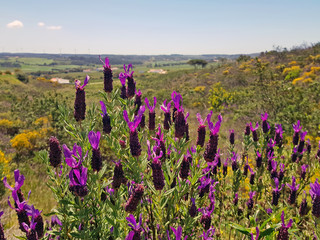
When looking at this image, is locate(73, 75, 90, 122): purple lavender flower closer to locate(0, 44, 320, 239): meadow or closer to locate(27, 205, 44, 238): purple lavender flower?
locate(0, 44, 320, 239): meadow

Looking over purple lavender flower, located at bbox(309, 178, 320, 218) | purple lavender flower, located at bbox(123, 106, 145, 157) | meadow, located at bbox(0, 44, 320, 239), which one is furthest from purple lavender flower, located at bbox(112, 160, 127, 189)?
purple lavender flower, located at bbox(309, 178, 320, 218)

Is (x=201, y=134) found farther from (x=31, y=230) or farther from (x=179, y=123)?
(x=31, y=230)

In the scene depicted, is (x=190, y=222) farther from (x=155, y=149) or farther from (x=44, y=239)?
(x=44, y=239)

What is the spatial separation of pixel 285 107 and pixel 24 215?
9348mm

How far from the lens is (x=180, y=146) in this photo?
178 cm

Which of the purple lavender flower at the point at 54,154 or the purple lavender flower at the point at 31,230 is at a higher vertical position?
the purple lavender flower at the point at 54,154

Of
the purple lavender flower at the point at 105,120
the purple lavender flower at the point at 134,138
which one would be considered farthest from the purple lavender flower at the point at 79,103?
the purple lavender flower at the point at 134,138

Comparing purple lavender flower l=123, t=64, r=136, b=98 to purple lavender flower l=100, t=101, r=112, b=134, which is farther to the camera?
purple lavender flower l=123, t=64, r=136, b=98

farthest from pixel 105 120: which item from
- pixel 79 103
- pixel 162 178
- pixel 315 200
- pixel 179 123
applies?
pixel 315 200

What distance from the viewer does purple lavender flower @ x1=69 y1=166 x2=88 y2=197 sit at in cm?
141

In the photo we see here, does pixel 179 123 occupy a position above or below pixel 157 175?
above

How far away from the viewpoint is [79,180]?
1441 millimetres

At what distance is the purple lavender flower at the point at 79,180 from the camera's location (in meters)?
1.41

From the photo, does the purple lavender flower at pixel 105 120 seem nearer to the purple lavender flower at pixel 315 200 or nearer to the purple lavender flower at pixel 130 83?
the purple lavender flower at pixel 130 83
